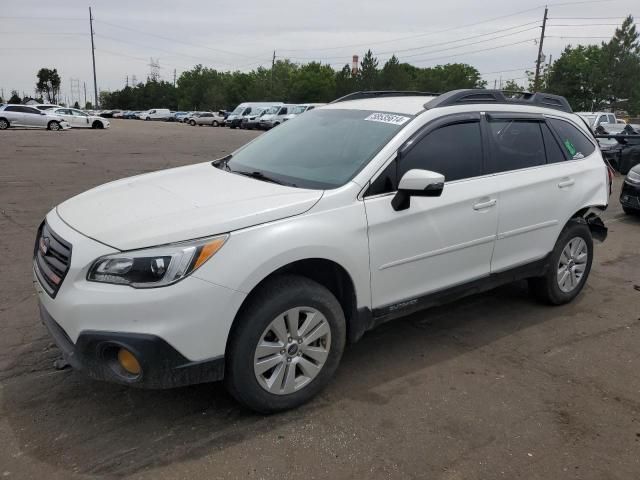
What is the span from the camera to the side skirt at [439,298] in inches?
135

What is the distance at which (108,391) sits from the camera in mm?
3359

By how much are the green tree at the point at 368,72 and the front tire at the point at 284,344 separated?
73831 mm

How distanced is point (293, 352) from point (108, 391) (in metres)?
1.20

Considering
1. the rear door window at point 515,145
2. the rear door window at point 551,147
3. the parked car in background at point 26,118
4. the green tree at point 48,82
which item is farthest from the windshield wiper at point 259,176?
the green tree at point 48,82

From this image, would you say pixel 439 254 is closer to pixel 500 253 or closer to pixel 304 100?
pixel 500 253

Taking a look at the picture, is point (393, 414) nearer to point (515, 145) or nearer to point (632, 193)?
point (515, 145)

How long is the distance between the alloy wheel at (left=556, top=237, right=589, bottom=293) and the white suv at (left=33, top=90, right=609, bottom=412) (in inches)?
1.3

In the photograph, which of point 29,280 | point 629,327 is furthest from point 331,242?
point 29,280

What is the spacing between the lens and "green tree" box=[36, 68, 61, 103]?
3898 inches

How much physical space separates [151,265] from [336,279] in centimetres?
115

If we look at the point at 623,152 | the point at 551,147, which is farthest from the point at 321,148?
the point at 623,152

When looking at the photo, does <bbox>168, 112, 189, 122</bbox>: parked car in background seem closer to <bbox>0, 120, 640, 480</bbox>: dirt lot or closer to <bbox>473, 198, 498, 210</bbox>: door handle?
<bbox>0, 120, 640, 480</bbox>: dirt lot

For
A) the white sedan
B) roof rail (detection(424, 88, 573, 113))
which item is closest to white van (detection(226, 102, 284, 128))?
the white sedan

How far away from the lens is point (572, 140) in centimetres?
493
